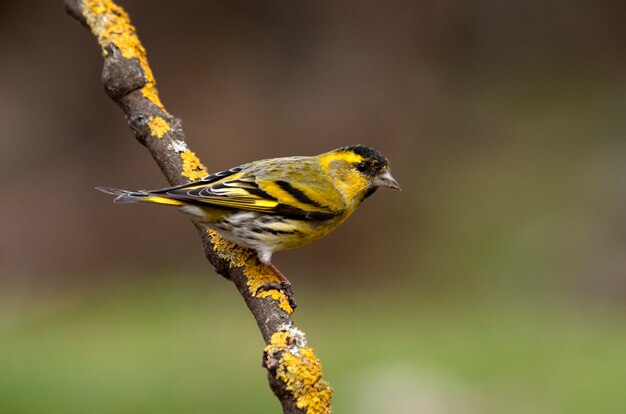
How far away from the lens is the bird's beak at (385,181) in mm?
5254

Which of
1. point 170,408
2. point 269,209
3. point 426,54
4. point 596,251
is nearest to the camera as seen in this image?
point 269,209

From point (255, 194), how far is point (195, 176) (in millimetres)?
344

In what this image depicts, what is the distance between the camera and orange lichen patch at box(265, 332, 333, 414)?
3086mm

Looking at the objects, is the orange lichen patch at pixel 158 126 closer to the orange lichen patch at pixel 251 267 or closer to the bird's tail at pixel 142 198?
the bird's tail at pixel 142 198

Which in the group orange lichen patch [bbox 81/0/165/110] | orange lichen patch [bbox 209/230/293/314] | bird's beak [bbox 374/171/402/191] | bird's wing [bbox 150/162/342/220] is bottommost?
orange lichen patch [bbox 209/230/293/314]

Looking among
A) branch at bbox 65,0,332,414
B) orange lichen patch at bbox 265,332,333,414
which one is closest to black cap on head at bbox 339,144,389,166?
branch at bbox 65,0,332,414

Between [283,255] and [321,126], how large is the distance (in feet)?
8.16

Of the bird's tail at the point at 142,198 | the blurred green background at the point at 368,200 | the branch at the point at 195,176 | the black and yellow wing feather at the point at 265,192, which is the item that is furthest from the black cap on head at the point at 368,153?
the blurred green background at the point at 368,200

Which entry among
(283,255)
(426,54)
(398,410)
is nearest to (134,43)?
(398,410)

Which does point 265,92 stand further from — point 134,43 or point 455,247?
point 134,43

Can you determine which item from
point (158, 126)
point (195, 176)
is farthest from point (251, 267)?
point (158, 126)

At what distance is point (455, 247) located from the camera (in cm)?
1385

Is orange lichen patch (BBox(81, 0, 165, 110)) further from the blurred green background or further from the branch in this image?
the blurred green background

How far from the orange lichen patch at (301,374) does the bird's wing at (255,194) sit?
1.24 metres
